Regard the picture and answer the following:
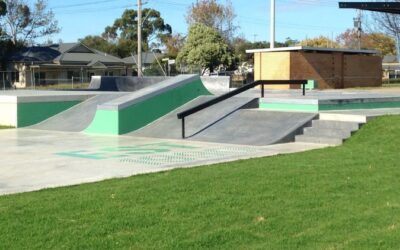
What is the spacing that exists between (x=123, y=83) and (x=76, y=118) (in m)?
9.34

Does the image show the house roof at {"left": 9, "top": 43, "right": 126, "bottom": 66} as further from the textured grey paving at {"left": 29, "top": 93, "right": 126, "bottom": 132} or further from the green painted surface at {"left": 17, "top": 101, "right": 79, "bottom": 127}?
the green painted surface at {"left": 17, "top": 101, "right": 79, "bottom": 127}

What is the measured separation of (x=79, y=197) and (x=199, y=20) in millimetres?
65960

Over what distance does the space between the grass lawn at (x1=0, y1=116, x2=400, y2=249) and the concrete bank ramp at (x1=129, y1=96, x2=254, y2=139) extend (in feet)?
23.1

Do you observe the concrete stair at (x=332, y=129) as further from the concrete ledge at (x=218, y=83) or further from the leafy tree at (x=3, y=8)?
the leafy tree at (x=3, y=8)

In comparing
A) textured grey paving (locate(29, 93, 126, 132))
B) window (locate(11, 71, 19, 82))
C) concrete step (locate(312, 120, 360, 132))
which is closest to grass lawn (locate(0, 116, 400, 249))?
concrete step (locate(312, 120, 360, 132))

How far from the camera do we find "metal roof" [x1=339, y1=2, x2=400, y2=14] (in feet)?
88.8

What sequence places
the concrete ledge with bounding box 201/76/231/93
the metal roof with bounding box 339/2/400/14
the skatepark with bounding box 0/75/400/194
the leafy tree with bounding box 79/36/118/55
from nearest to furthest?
1. the skatepark with bounding box 0/75/400/194
2. the metal roof with bounding box 339/2/400/14
3. the concrete ledge with bounding box 201/76/231/93
4. the leafy tree with bounding box 79/36/118/55

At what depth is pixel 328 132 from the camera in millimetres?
14117

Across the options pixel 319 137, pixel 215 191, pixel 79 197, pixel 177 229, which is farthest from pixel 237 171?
pixel 319 137

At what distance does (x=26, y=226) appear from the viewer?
577 cm

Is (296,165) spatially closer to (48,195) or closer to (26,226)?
(48,195)

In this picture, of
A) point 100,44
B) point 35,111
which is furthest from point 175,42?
point 35,111

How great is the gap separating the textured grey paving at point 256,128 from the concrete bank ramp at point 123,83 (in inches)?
455

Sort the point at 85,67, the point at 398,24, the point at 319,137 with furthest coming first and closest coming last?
the point at 85,67 < the point at 398,24 < the point at 319,137
